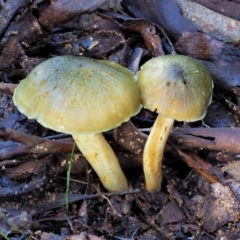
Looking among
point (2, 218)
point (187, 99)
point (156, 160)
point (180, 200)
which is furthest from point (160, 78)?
point (2, 218)

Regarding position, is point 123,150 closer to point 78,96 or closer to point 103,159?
point 103,159

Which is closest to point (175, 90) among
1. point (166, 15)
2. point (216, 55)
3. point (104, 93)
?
point (104, 93)

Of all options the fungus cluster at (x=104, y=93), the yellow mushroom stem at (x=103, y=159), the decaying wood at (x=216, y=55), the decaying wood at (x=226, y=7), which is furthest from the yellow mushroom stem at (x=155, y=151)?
the decaying wood at (x=226, y=7)

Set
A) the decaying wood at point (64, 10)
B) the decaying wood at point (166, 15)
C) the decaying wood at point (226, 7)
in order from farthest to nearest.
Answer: the decaying wood at point (226, 7) → the decaying wood at point (166, 15) → the decaying wood at point (64, 10)

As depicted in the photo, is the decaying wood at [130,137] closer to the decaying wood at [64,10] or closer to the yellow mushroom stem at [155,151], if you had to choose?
the yellow mushroom stem at [155,151]

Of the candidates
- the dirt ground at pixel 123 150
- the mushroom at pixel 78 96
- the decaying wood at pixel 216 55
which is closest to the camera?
the mushroom at pixel 78 96

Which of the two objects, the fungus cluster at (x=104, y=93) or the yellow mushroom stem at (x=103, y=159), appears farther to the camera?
the yellow mushroom stem at (x=103, y=159)
